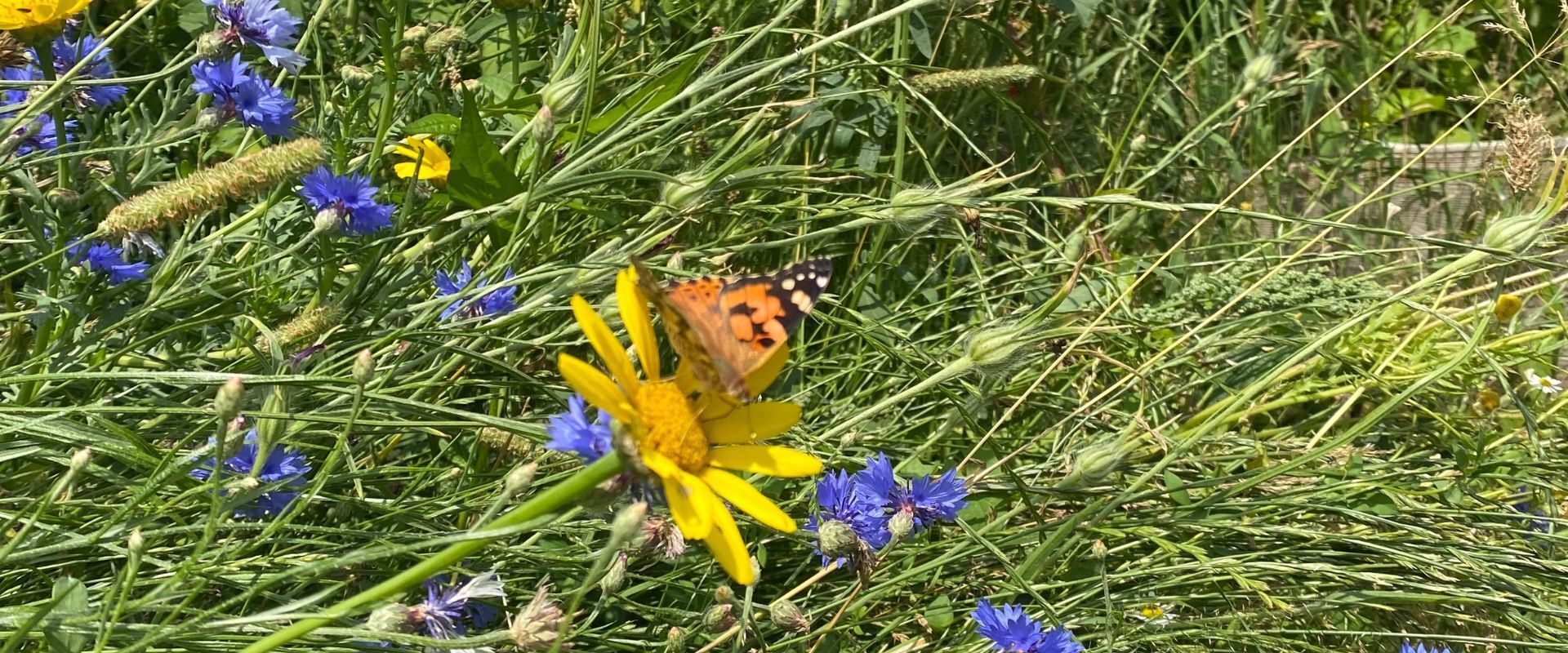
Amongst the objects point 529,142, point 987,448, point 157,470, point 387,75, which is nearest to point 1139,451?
point 987,448

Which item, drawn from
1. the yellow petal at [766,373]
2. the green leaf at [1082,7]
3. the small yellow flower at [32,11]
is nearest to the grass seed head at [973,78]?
the green leaf at [1082,7]

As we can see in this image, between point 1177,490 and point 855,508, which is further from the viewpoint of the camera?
point 1177,490

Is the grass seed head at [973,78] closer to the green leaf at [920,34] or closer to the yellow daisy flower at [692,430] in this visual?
the green leaf at [920,34]

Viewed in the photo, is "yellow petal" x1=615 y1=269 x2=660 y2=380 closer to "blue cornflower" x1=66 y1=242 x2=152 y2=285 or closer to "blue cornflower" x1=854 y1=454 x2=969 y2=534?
"blue cornflower" x1=854 y1=454 x2=969 y2=534

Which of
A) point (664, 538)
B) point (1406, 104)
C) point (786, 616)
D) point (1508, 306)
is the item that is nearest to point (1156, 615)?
point (786, 616)

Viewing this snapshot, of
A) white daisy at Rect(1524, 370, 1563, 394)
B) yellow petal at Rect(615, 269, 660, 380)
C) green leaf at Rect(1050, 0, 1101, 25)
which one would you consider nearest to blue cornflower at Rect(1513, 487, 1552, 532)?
white daisy at Rect(1524, 370, 1563, 394)

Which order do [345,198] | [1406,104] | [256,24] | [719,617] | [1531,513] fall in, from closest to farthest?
[719,617] → [345,198] → [256,24] → [1531,513] → [1406,104]

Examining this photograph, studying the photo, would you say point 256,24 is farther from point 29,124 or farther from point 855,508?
point 855,508
